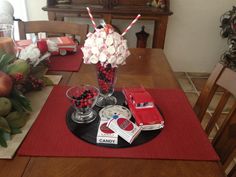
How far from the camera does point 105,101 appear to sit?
3.06ft

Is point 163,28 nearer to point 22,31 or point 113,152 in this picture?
point 22,31

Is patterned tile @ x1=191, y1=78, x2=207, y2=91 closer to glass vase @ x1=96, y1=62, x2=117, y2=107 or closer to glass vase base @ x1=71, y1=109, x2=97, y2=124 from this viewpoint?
glass vase @ x1=96, y1=62, x2=117, y2=107

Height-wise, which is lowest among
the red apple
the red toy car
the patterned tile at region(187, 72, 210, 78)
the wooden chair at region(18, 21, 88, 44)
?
the patterned tile at region(187, 72, 210, 78)

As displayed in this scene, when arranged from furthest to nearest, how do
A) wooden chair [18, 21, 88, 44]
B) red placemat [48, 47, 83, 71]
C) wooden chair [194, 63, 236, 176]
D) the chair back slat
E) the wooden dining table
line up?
wooden chair [18, 21, 88, 44]
red placemat [48, 47, 83, 71]
the chair back slat
wooden chair [194, 63, 236, 176]
the wooden dining table

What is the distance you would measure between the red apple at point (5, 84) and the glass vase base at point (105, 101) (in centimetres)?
32

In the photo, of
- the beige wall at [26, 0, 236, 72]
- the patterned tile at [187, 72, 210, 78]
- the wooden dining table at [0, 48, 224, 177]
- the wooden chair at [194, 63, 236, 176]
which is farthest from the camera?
the patterned tile at [187, 72, 210, 78]

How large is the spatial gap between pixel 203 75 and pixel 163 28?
0.89 m

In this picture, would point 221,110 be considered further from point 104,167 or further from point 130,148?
point 104,167

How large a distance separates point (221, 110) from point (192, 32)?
193cm

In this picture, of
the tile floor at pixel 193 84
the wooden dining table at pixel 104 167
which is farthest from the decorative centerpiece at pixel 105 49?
the tile floor at pixel 193 84

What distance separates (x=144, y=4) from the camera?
2543 millimetres

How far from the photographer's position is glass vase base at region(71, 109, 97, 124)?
813 millimetres

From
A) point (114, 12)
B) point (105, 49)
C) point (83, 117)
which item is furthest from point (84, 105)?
point (114, 12)

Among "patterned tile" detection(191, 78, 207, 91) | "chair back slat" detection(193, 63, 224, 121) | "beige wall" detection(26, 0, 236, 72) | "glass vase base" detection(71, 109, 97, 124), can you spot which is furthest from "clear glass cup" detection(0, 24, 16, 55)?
"patterned tile" detection(191, 78, 207, 91)
